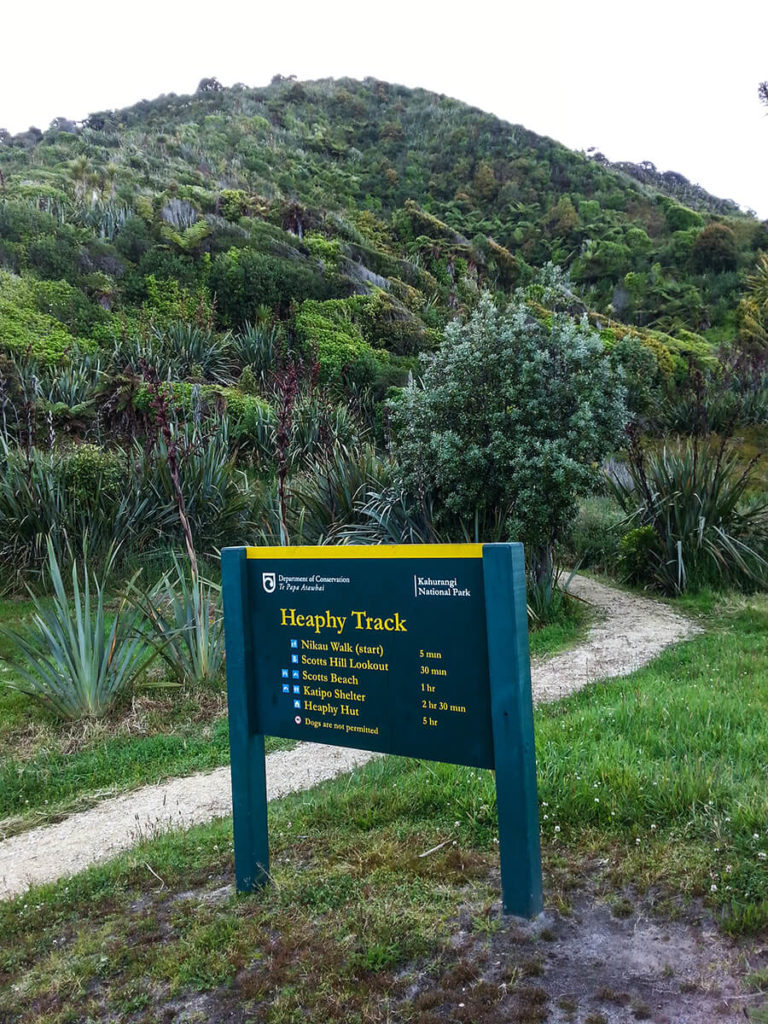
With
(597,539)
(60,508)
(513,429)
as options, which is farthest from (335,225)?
(513,429)

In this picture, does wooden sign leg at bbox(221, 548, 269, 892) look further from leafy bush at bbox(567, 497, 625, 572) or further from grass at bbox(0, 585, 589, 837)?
leafy bush at bbox(567, 497, 625, 572)

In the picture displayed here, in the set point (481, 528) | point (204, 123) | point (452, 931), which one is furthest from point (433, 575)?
point (204, 123)

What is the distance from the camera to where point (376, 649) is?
10.4ft

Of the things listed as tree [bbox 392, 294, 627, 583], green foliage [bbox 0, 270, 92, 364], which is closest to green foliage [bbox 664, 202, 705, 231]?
green foliage [bbox 0, 270, 92, 364]

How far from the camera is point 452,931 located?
9.60ft

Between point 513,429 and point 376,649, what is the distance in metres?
7.18

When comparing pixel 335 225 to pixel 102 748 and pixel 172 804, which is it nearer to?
pixel 102 748

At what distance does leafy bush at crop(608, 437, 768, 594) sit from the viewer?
1099 cm

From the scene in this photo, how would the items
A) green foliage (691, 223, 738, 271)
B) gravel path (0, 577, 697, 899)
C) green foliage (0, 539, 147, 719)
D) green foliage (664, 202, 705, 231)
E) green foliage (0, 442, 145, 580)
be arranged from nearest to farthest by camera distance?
gravel path (0, 577, 697, 899) < green foliage (0, 539, 147, 719) < green foliage (0, 442, 145, 580) < green foliage (691, 223, 738, 271) < green foliage (664, 202, 705, 231)

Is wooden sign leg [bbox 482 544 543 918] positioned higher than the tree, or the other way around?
the tree

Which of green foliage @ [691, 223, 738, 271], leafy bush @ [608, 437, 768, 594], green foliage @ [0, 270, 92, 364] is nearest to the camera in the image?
leafy bush @ [608, 437, 768, 594]

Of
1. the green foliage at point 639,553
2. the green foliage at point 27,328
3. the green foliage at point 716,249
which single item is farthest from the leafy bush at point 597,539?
→ the green foliage at point 716,249

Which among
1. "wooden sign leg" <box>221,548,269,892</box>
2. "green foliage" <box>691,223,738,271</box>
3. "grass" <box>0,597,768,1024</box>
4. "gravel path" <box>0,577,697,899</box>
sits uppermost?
"green foliage" <box>691,223,738,271</box>

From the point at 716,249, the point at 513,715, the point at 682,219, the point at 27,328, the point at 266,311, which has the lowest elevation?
the point at 513,715
